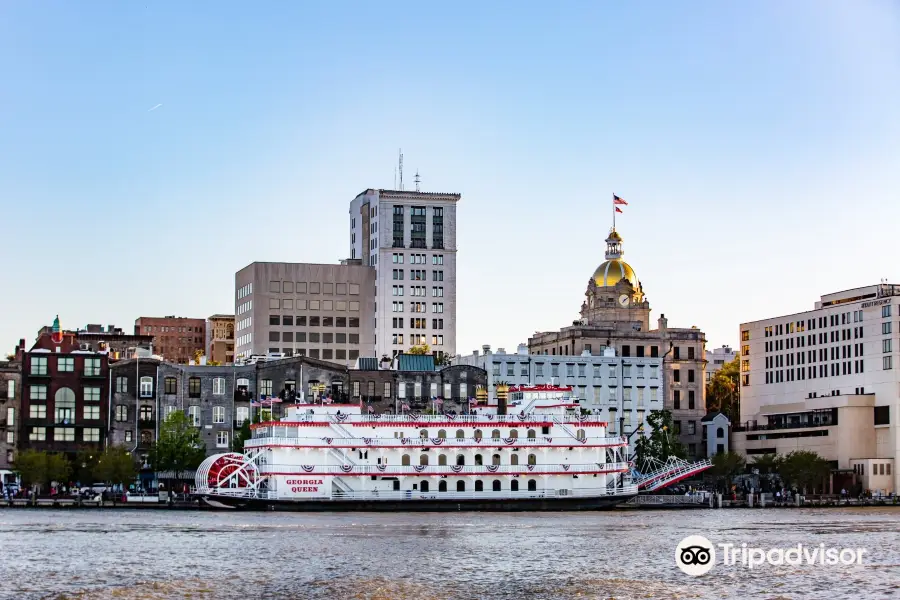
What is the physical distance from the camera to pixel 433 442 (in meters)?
109

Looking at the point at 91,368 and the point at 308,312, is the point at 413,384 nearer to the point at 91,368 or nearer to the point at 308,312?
the point at 91,368

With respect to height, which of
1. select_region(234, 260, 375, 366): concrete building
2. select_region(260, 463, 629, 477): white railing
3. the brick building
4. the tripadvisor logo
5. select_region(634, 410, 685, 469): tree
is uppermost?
select_region(234, 260, 375, 366): concrete building

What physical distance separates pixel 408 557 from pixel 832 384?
10281 centimetres

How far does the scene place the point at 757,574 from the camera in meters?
67.9

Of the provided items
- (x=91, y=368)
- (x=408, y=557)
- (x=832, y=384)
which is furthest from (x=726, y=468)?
(x=408, y=557)

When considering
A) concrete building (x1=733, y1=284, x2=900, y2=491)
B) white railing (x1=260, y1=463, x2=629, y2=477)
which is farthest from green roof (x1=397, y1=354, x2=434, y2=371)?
concrete building (x1=733, y1=284, x2=900, y2=491)

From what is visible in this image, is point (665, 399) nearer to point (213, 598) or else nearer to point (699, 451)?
point (699, 451)

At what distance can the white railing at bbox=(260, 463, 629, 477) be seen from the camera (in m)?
106

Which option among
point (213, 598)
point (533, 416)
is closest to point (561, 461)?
point (533, 416)

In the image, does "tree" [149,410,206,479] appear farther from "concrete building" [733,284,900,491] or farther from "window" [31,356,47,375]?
"concrete building" [733,284,900,491]

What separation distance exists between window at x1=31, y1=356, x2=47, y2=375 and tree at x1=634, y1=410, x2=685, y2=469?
5293 centimetres

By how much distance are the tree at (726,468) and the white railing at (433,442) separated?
135 ft

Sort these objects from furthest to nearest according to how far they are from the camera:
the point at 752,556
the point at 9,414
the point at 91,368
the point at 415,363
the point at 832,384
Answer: the point at 832,384 → the point at 415,363 → the point at 91,368 → the point at 9,414 → the point at 752,556

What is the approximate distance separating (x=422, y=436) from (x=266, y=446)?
11074 millimetres
